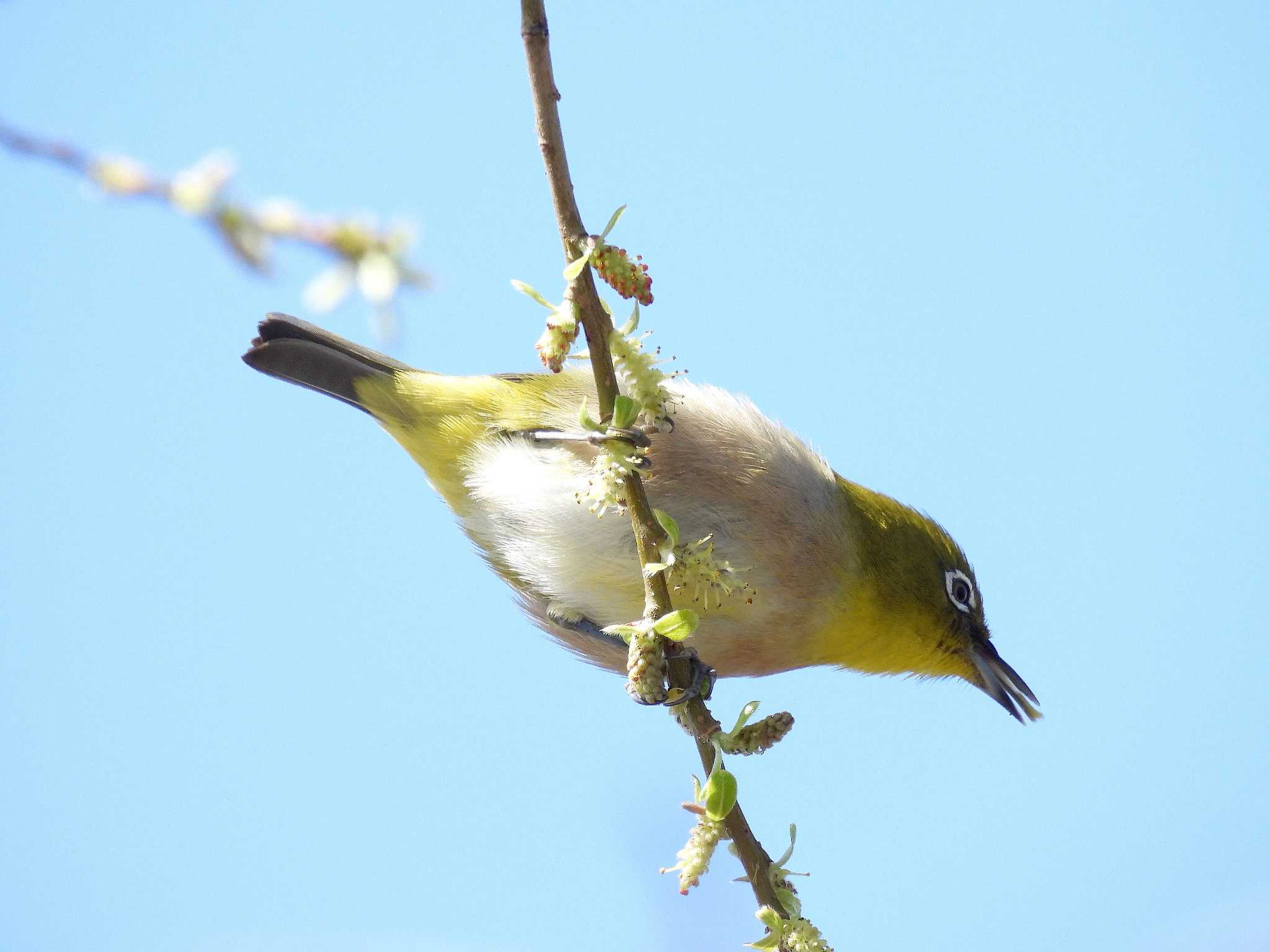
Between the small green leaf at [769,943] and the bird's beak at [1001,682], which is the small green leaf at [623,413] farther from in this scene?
the bird's beak at [1001,682]

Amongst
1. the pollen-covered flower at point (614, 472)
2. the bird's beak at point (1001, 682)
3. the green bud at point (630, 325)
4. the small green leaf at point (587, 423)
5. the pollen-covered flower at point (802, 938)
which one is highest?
the bird's beak at point (1001, 682)

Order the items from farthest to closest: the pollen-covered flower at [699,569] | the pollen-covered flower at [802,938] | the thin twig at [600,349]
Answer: the pollen-covered flower at [699,569] → the pollen-covered flower at [802,938] → the thin twig at [600,349]

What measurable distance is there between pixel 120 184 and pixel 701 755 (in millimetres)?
2134

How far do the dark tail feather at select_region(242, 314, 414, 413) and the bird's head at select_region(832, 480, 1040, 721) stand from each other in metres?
2.11

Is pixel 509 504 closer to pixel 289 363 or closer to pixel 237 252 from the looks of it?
pixel 289 363

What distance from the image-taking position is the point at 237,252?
3.43 ft

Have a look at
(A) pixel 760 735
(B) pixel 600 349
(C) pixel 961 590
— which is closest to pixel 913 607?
(C) pixel 961 590

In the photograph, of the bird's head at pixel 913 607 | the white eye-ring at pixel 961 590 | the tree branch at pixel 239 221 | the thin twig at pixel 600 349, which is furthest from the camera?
the white eye-ring at pixel 961 590

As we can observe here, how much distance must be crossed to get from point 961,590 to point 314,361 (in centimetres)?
299

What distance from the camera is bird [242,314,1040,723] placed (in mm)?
4320

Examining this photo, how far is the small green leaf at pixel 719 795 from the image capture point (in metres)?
2.56

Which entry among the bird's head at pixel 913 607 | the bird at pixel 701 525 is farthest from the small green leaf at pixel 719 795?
the bird's head at pixel 913 607

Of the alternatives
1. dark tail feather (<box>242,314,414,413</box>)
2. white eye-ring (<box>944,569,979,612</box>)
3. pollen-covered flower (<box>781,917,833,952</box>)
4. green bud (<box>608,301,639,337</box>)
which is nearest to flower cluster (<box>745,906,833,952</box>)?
pollen-covered flower (<box>781,917,833,952</box>)

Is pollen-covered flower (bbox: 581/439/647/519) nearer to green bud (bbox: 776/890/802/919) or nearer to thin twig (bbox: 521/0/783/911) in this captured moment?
thin twig (bbox: 521/0/783/911)
